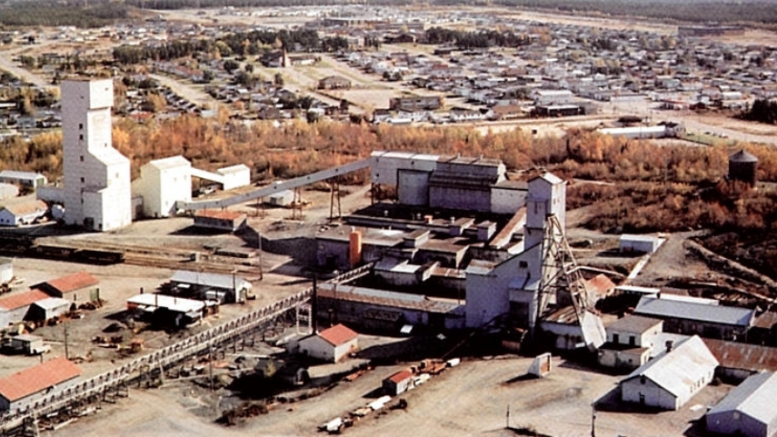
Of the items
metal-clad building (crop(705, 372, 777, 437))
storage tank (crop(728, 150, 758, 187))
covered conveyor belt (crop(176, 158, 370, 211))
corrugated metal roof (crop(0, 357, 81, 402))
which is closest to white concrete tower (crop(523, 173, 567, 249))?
metal-clad building (crop(705, 372, 777, 437))

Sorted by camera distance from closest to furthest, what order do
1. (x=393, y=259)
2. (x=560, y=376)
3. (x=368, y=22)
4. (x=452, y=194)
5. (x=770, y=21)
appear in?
(x=560, y=376) → (x=393, y=259) → (x=452, y=194) → (x=770, y=21) → (x=368, y=22)

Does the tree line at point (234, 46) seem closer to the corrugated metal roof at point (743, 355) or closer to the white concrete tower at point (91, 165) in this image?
the white concrete tower at point (91, 165)

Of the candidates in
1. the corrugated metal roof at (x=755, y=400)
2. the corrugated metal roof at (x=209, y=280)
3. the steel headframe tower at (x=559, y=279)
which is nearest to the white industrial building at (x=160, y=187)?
the corrugated metal roof at (x=209, y=280)

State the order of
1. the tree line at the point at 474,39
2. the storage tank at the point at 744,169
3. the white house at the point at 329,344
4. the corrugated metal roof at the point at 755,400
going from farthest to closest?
the tree line at the point at 474,39, the storage tank at the point at 744,169, the white house at the point at 329,344, the corrugated metal roof at the point at 755,400

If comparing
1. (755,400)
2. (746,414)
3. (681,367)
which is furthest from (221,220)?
(746,414)

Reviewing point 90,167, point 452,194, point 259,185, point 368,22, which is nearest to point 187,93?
point 259,185

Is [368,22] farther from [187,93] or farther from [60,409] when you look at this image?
[60,409]
